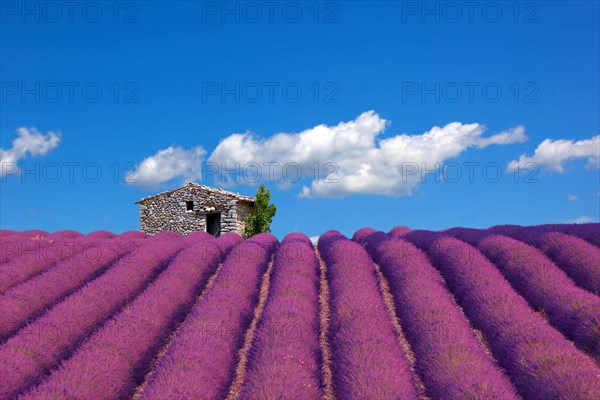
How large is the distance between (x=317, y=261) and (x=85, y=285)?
560 centimetres

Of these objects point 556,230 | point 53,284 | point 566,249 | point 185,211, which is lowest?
point 53,284

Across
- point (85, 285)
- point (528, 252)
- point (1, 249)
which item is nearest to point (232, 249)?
point (85, 285)

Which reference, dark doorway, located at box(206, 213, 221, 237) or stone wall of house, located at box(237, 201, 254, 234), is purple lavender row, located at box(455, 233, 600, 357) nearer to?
stone wall of house, located at box(237, 201, 254, 234)

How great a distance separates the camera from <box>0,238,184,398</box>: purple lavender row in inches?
286

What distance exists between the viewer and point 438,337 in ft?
25.0

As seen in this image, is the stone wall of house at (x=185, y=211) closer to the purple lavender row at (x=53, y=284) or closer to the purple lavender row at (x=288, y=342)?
the purple lavender row at (x=53, y=284)

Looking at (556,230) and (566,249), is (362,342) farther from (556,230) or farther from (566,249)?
(556,230)

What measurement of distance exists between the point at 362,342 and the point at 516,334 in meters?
2.33

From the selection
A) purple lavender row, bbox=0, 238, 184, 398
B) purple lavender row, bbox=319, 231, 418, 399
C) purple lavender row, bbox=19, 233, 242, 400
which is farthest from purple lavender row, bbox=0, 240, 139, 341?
purple lavender row, bbox=319, 231, 418, 399

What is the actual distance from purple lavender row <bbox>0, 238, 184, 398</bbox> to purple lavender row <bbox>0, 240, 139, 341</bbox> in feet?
1.63

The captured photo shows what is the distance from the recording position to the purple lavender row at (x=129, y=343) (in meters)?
6.43

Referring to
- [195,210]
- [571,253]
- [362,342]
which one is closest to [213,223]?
[195,210]

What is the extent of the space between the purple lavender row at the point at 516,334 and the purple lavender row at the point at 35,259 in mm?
9431

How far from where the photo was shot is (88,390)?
6.31 metres
